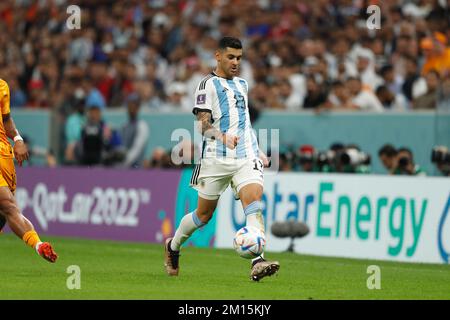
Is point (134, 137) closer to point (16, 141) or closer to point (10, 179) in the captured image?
point (10, 179)

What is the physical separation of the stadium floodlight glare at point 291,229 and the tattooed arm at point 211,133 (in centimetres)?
596

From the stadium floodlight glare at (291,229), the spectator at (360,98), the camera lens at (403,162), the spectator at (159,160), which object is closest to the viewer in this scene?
the stadium floodlight glare at (291,229)

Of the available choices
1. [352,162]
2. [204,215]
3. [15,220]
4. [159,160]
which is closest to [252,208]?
[204,215]

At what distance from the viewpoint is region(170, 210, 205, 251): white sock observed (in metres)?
12.3

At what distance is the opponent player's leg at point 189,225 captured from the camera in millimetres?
12180

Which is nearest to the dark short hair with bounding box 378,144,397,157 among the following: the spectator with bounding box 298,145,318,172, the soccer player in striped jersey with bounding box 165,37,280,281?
the spectator with bounding box 298,145,318,172

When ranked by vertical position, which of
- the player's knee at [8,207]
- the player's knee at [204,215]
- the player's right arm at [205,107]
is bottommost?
the player's knee at [204,215]

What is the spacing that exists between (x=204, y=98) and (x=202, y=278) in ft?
6.50

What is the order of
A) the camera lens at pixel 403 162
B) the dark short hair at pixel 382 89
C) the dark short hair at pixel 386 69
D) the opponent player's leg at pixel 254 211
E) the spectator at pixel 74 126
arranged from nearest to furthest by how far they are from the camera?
1. the opponent player's leg at pixel 254 211
2. the camera lens at pixel 403 162
3. the dark short hair at pixel 382 89
4. the dark short hair at pixel 386 69
5. the spectator at pixel 74 126

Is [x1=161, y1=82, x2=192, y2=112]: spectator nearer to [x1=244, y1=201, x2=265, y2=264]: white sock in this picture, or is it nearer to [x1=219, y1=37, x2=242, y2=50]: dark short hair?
[x1=219, y1=37, x2=242, y2=50]: dark short hair

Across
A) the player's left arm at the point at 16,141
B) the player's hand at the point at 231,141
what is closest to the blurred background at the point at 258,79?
the player's hand at the point at 231,141

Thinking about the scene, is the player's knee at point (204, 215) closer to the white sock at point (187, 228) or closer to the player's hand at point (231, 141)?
the white sock at point (187, 228)

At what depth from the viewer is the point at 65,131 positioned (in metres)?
24.0
